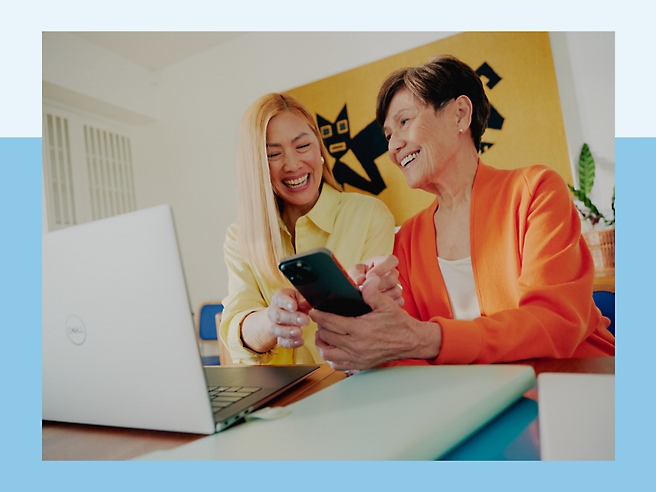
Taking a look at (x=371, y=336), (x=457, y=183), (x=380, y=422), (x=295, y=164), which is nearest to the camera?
(x=380, y=422)

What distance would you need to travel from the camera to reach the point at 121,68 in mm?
1686

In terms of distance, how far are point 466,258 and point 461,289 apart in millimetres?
81

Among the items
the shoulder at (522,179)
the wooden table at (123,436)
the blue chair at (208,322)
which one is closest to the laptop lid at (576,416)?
the wooden table at (123,436)

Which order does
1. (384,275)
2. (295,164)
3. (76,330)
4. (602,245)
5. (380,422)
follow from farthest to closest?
(295,164), (602,245), (384,275), (76,330), (380,422)

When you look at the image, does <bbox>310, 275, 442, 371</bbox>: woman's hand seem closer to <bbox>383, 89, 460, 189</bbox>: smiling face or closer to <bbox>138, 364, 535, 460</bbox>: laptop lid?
<bbox>138, 364, 535, 460</bbox>: laptop lid

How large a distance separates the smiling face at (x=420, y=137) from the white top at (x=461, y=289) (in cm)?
24

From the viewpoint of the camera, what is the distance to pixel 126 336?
2.56 feet

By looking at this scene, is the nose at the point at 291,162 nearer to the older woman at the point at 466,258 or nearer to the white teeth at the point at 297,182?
the white teeth at the point at 297,182

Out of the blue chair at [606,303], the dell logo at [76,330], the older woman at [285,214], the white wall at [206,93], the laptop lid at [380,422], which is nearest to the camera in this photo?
the laptop lid at [380,422]

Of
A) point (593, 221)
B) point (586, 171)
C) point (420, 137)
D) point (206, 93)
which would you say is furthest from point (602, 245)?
point (206, 93)

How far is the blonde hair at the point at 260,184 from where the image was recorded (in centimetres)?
155

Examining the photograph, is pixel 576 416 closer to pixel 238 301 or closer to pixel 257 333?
pixel 257 333

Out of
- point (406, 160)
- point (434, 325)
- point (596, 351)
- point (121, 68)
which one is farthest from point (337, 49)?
point (596, 351)
